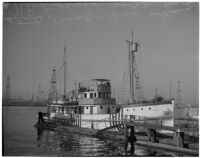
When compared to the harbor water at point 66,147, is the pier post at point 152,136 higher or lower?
higher

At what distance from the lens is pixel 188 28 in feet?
42.4

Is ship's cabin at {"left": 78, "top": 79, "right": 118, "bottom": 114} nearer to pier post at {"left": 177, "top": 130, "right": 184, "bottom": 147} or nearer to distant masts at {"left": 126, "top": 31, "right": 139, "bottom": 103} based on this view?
distant masts at {"left": 126, "top": 31, "right": 139, "bottom": 103}

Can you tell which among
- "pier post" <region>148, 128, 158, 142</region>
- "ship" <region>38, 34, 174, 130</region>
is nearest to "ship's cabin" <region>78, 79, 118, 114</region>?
"ship" <region>38, 34, 174, 130</region>

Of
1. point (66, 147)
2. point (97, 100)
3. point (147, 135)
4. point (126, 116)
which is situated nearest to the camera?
point (66, 147)

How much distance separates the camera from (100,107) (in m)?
19.2

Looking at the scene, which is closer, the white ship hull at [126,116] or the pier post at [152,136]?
the pier post at [152,136]

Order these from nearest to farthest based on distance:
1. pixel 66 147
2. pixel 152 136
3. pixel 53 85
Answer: pixel 152 136
pixel 66 147
pixel 53 85

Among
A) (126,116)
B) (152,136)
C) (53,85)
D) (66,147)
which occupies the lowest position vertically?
(66,147)

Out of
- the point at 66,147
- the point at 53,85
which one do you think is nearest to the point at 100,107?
the point at 53,85

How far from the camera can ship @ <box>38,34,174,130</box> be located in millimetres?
16359

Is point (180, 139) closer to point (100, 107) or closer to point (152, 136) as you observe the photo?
point (152, 136)

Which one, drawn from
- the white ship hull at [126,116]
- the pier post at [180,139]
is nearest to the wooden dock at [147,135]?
the pier post at [180,139]

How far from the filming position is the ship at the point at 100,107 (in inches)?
644

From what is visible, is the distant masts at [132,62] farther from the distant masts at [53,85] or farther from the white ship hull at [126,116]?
the distant masts at [53,85]
